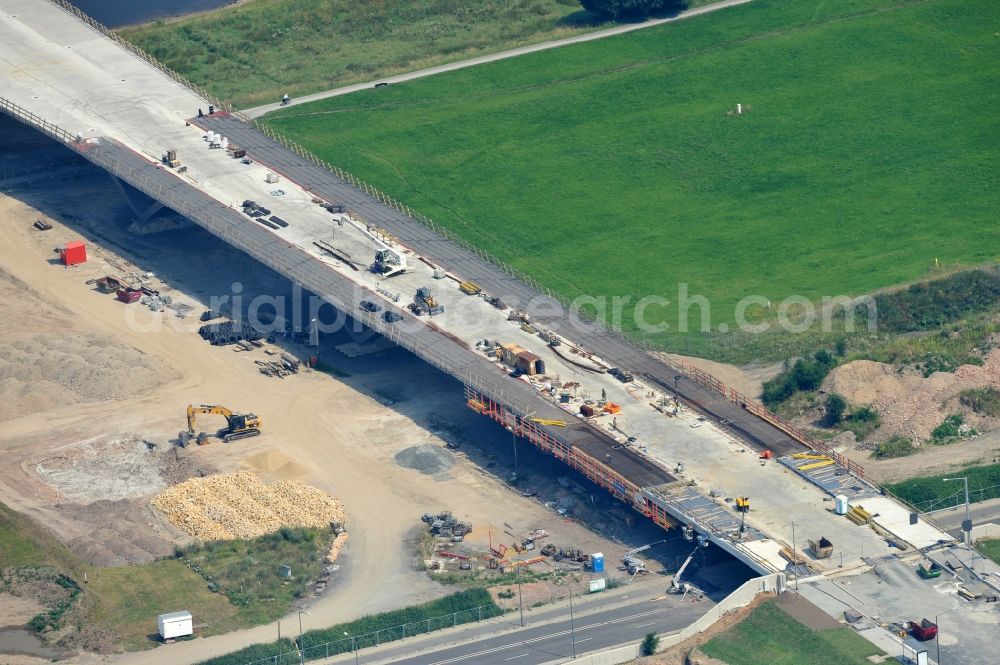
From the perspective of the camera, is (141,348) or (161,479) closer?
(161,479)

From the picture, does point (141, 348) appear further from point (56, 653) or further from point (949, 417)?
point (949, 417)

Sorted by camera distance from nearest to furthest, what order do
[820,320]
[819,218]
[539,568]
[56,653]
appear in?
[56,653]
[539,568]
[820,320]
[819,218]

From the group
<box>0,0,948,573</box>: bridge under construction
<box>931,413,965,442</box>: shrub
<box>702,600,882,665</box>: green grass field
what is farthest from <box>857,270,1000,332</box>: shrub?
<box>702,600,882,665</box>: green grass field

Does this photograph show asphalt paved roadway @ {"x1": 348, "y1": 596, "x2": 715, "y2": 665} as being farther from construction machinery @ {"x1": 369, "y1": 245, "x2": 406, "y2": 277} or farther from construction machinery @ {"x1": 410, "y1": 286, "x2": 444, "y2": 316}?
construction machinery @ {"x1": 369, "y1": 245, "x2": 406, "y2": 277}

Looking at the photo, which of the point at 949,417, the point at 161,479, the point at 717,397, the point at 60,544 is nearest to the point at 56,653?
the point at 60,544

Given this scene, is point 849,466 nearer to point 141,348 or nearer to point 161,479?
point 161,479

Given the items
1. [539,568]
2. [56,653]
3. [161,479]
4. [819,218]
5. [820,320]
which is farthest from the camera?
[819,218]

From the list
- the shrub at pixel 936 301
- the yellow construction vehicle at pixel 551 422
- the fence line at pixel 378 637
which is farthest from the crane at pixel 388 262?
the fence line at pixel 378 637

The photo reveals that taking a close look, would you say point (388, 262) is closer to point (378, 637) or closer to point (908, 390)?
point (908, 390)
